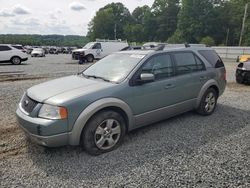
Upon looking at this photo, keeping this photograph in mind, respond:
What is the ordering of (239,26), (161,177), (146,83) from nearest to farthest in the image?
(161,177) → (146,83) → (239,26)

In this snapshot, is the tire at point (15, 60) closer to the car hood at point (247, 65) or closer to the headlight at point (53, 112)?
the car hood at point (247, 65)

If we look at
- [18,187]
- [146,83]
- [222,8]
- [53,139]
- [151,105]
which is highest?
[222,8]

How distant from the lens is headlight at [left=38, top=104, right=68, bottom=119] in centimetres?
305

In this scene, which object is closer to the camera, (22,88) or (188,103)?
(188,103)

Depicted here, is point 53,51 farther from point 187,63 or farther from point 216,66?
point 187,63

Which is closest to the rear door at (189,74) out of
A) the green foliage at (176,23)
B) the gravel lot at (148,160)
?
the gravel lot at (148,160)

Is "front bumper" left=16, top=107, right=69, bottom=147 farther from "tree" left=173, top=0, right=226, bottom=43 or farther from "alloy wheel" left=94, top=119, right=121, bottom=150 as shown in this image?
"tree" left=173, top=0, right=226, bottom=43

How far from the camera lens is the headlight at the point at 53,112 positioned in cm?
305

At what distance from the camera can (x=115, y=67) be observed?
13.8ft

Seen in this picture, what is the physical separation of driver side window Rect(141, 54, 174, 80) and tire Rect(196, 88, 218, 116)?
1.28m

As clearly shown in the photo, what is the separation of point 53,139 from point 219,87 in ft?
13.9

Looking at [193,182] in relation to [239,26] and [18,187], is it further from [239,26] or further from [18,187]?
[239,26]

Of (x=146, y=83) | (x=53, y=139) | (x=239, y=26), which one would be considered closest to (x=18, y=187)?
(x=53, y=139)

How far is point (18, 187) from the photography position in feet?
8.75
